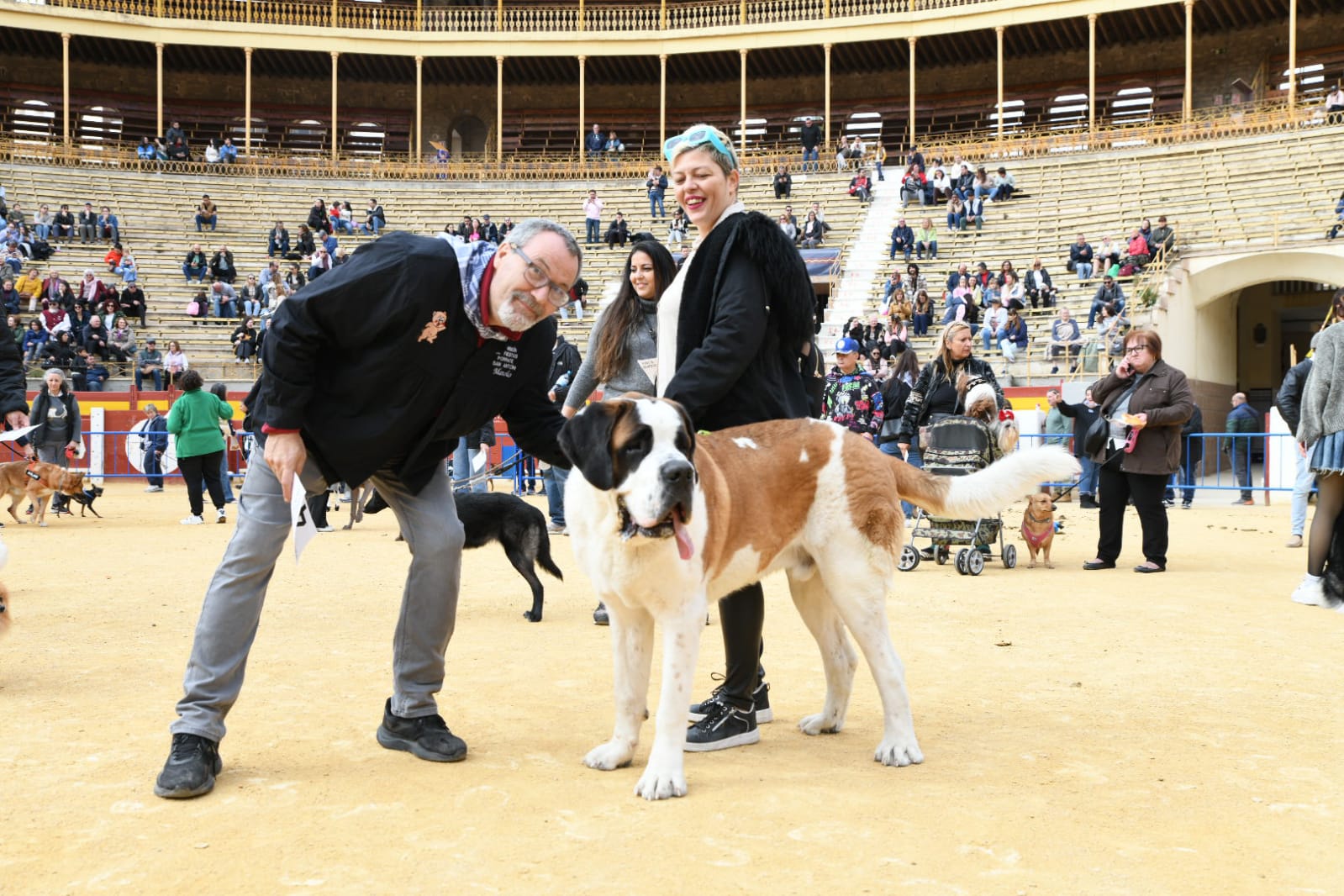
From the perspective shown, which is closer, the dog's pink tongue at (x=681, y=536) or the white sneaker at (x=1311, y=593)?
the dog's pink tongue at (x=681, y=536)

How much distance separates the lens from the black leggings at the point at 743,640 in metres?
4.12

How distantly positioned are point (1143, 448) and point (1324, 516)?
2041mm

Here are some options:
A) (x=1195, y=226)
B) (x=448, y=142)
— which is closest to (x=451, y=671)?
(x=1195, y=226)

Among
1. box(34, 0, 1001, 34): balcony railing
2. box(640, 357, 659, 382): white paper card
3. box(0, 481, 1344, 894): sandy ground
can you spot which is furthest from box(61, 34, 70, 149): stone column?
box(640, 357, 659, 382): white paper card

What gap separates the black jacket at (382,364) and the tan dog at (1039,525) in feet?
21.7

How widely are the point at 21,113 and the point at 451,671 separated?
3927cm

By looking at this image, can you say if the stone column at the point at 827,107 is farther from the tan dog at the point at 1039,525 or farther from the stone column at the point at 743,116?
the tan dog at the point at 1039,525

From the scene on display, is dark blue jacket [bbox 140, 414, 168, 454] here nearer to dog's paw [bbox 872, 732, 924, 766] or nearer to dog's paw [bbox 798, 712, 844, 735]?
dog's paw [bbox 798, 712, 844, 735]

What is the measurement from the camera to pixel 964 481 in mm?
4195

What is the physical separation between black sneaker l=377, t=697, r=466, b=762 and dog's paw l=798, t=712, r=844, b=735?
1292mm

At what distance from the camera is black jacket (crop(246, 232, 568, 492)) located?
11.8ft

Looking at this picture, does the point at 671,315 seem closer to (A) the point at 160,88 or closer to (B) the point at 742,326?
(B) the point at 742,326

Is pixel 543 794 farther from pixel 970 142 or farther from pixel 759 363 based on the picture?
pixel 970 142

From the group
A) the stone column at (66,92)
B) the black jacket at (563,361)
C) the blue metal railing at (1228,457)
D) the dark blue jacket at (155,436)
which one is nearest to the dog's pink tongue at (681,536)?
the black jacket at (563,361)
